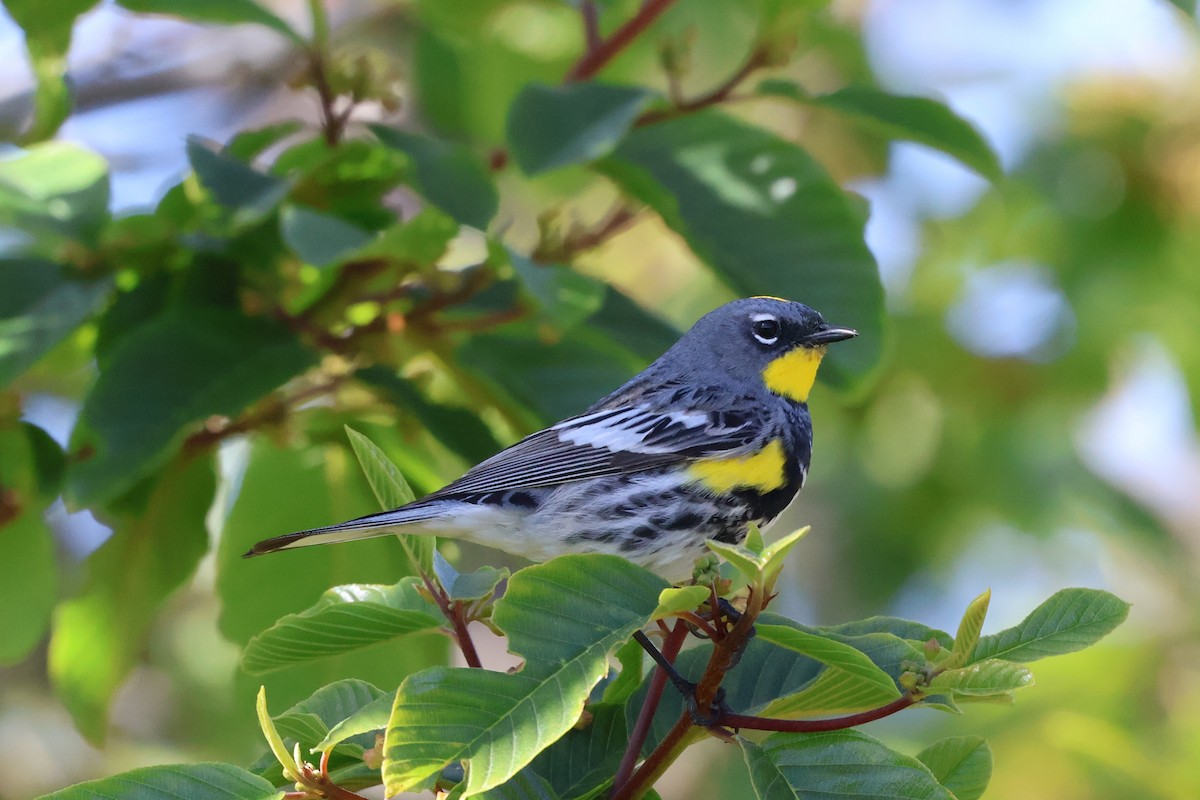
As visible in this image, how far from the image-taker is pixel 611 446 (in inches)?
135

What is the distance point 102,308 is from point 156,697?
3984 mm

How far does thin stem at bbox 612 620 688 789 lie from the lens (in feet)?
7.23

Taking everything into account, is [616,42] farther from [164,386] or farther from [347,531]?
[347,531]

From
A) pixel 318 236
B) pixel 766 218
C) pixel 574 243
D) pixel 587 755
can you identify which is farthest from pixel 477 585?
pixel 766 218

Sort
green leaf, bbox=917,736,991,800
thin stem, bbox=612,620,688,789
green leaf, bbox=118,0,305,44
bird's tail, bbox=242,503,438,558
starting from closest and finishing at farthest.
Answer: thin stem, bbox=612,620,688,789 < green leaf, bbox=917,736,991,800 < bird's tail, bbox=242,503,438,558 < green leaf, bbox=118,0,305,44

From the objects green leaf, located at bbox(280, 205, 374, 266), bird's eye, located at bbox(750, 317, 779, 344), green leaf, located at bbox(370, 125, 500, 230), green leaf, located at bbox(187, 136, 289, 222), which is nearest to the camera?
green leaf, located at bbox(280, 205, 374, 266)

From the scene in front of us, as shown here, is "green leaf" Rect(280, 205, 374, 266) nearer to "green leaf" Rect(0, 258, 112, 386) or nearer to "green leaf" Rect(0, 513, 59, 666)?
"green leaf" Rect(0, 258, 112, 386)

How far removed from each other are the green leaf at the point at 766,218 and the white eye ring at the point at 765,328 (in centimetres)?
8

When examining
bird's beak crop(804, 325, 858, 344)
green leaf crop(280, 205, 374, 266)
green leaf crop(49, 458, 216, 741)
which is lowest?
green leaf crop(49, 458, 216, 741)

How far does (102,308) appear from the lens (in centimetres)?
365

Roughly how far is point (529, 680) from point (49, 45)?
8.55 feet

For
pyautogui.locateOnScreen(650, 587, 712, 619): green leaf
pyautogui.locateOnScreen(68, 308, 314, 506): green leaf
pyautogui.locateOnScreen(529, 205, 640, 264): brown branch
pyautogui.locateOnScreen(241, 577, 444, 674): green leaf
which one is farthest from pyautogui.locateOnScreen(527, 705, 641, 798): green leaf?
pyautogui.locateOnScreen(529, 205, 640, 264): brown branch

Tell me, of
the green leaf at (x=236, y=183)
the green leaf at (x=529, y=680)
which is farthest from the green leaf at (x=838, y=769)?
the green leaf at (x=236, y=183)

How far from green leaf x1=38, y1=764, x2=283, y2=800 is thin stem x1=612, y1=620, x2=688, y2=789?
0.59 meters
